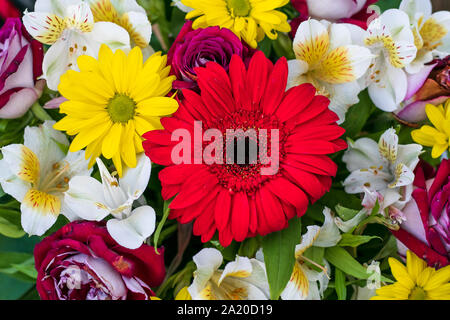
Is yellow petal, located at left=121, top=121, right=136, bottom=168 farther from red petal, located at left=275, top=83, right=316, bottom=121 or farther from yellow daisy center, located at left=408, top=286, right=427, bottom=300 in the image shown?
yellow daisy center, located at left=408, top=286, right=427, bottom=300

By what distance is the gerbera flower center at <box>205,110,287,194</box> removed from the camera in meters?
0.35

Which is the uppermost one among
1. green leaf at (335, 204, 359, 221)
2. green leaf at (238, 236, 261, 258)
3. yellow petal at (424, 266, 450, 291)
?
green leaf at (335, 204, 359, 221)

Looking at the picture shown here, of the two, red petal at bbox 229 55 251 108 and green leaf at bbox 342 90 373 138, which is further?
green leaf at bbox 342 90 373 138

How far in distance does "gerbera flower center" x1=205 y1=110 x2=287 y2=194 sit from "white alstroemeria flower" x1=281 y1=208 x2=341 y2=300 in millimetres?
63

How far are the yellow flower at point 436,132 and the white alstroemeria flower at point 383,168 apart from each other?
0.7 inches

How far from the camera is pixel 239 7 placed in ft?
1.18

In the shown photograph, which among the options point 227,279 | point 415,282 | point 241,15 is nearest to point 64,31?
point 241,15

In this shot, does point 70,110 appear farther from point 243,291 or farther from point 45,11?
point 243,291

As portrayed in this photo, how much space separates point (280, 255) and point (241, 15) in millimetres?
201

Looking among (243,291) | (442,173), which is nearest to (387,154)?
(442,173)

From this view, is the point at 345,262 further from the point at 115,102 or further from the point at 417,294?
the point at 115,102

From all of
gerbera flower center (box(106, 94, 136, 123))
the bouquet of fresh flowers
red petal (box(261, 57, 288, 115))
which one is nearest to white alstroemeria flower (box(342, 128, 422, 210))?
the bouquet of fresh flowers

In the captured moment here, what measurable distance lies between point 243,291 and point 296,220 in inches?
3.3
